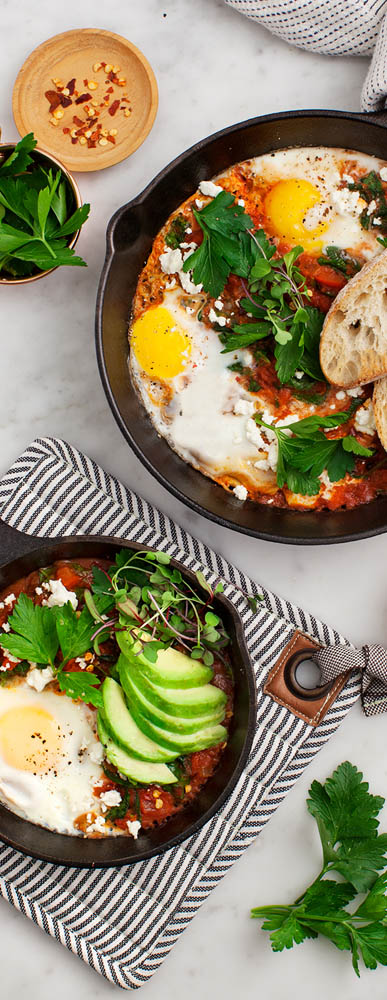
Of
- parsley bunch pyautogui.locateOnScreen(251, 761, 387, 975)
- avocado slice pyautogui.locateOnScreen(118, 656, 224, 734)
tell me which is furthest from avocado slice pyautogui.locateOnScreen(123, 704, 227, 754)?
parsley bunch pyautogui.locateOnScreen(251, 761, 387, 975)

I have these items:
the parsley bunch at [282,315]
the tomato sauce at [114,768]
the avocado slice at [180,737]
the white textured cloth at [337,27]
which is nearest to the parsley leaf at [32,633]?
the tomato sauce at [114,768]

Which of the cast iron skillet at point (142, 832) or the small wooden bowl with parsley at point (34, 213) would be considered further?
the small wooden bowl with parsley at point (34, 213)

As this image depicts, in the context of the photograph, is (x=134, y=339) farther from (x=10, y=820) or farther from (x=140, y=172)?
(x=10, y=820)

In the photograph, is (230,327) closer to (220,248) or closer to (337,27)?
(220,248)

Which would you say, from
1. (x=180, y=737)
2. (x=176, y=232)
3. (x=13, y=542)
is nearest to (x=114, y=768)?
(x=180, y=737)

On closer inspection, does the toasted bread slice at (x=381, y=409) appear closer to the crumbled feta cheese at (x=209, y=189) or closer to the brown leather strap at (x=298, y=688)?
the brown leather strap at (x=298, y=688)

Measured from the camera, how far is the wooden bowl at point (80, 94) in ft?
13.0

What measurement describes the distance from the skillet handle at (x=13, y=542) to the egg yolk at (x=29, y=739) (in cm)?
63

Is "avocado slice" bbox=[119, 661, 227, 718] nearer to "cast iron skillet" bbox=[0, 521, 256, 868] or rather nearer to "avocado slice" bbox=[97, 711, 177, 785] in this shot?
"cast iron skillet" bbox=[0, 521, 256, 868]

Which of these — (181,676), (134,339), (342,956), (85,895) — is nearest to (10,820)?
(85,895)

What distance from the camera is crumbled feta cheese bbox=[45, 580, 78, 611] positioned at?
139 inches

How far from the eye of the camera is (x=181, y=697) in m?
3.44

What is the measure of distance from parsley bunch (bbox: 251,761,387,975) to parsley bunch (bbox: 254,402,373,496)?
1.28 metres

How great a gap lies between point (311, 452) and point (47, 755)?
1609 mm
